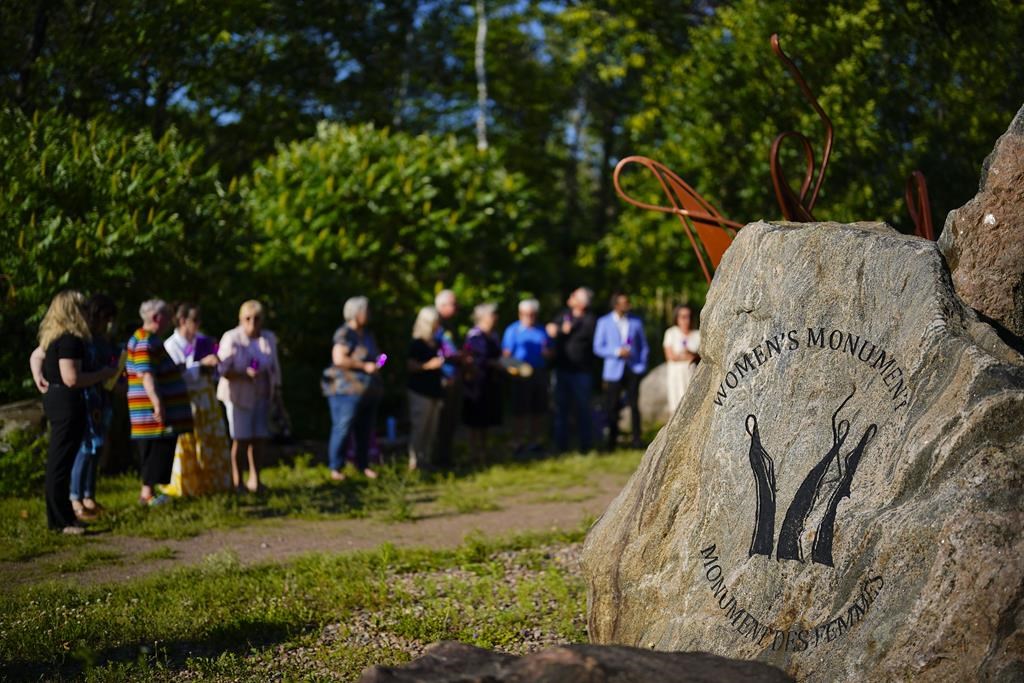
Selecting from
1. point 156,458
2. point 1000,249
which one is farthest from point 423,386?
point 1000,249

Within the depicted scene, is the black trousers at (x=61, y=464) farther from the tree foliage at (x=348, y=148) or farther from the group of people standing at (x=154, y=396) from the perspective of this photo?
the tree foliage at (x=348, y=148)

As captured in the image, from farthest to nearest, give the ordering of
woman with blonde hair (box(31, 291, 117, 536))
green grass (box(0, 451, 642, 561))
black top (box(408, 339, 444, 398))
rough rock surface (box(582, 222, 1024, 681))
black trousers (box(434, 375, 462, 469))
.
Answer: black trousers (box(434, 375, 462, 469)) → black top (box(408, 339, 444, 398)) → green grass (box(0, 451, 642, 561)) → woman with blonde hair (box(31, 291, 117, 536)) → rough rock surface (box(582, 222, 1024, 681))

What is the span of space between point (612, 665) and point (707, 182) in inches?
566

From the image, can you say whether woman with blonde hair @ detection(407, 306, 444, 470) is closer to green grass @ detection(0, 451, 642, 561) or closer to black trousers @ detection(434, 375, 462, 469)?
green grass @ detection(0, 451, 642, 561)

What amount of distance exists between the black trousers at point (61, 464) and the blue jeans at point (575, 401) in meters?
6.25

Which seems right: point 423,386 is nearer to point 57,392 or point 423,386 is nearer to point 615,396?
point 615,396

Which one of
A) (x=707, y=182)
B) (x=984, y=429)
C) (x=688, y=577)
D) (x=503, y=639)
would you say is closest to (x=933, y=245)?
(x=984, y=429)

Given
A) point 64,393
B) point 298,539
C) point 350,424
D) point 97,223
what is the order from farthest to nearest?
point 350,424
point 97,223
point 298,539
point 64,393

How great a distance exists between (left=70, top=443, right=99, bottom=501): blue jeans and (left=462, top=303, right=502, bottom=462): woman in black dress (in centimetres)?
451

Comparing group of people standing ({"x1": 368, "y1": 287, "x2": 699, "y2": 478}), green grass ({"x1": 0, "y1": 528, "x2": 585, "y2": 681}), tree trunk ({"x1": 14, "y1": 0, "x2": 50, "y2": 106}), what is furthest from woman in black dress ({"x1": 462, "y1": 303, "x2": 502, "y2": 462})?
tree trunk ({"x1": 14, "y1": 0, "x2": 50, "y2": 106})

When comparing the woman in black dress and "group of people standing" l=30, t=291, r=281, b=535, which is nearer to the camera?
"group of people standing" l=30, t=291, r=281, b=535

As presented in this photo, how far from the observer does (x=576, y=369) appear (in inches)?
502

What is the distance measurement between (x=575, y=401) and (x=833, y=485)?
8.65 meters

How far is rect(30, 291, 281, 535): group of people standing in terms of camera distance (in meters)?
7.77
